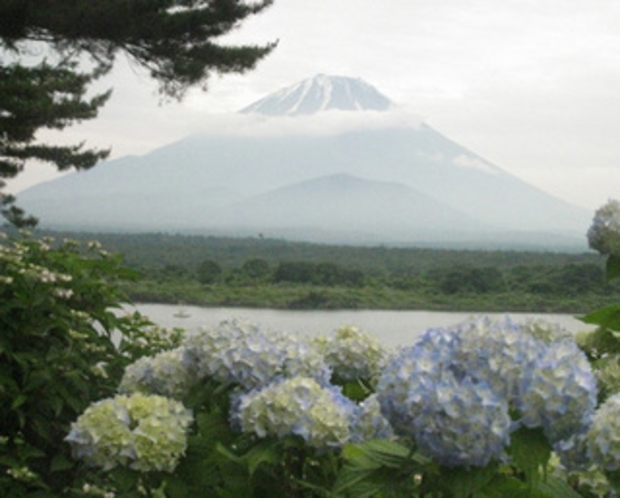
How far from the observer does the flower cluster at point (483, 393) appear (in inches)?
54.6

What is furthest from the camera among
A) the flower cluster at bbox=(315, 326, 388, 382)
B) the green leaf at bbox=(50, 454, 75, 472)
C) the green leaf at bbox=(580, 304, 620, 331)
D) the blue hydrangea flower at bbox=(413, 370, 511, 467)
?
the green leaf at bbox=(50, 454, 75, 472)

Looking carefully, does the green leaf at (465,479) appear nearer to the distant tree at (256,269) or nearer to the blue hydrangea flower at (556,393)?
the blue hydrangea flower at (556,393)

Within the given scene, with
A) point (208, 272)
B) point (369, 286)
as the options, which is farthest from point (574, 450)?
point (369, 286)

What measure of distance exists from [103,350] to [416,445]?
1991 mm

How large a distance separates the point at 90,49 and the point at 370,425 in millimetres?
10806

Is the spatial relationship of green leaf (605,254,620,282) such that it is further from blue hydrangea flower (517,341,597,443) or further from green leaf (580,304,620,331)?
blue hydrangea flower (517,341,597,443)

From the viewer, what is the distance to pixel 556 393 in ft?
4.58

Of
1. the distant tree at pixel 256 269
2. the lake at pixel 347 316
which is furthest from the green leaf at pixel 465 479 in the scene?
the distant tree at pixel 256 269

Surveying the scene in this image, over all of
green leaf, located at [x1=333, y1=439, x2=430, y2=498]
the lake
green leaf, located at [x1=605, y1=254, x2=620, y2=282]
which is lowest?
the lake

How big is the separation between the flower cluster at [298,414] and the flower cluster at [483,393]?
1.24 ft

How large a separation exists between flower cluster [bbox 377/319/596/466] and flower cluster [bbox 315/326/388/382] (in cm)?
85

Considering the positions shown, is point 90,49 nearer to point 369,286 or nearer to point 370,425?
point 370,425

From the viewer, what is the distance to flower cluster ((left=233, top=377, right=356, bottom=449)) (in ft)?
5.97

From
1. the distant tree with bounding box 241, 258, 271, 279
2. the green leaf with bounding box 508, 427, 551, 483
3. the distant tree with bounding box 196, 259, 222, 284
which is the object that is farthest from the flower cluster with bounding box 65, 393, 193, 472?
the distant tree with bounding box 241, 258, 271, 279
